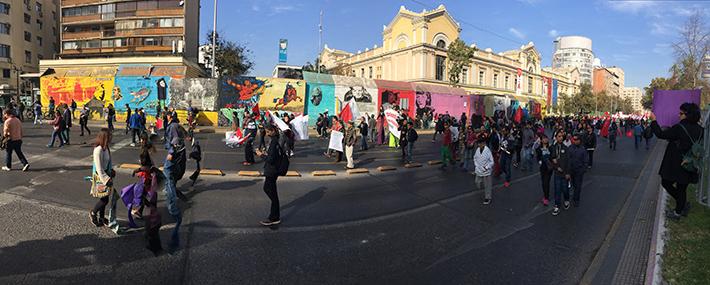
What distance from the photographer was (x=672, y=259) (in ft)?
15.0

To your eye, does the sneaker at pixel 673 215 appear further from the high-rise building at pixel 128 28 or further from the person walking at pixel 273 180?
the high-rise building at pixel 128 28

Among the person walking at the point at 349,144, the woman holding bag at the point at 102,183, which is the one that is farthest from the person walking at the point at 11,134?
the person walking at the point at 349,144

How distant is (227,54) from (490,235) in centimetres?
4095

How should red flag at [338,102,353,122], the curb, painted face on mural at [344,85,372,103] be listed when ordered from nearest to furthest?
Answer: the curb < red flag at [338,102,353,122] < painted face on mural at [344,85,372,103]

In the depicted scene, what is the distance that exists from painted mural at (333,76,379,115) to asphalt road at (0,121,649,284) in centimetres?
2063

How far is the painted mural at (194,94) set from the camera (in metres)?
26.6

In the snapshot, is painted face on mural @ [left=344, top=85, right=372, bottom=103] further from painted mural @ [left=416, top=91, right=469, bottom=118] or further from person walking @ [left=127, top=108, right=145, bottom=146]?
person walking @ [left=127, top=108, right=145, bottom=146]

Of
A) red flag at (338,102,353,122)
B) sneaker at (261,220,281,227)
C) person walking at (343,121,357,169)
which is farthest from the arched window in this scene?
sneaker at (261,220,281,227)

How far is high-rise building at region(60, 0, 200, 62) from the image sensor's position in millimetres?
49281

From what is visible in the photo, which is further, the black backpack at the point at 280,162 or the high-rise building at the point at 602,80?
the high-rise building at the point at 602,80

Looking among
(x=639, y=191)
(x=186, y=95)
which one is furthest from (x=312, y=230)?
(x=186, y=95)

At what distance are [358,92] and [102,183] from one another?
26.9m

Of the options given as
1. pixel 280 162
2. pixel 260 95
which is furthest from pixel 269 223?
pixel 260 95

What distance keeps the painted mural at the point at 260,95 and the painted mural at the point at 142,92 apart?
442 centimetres
